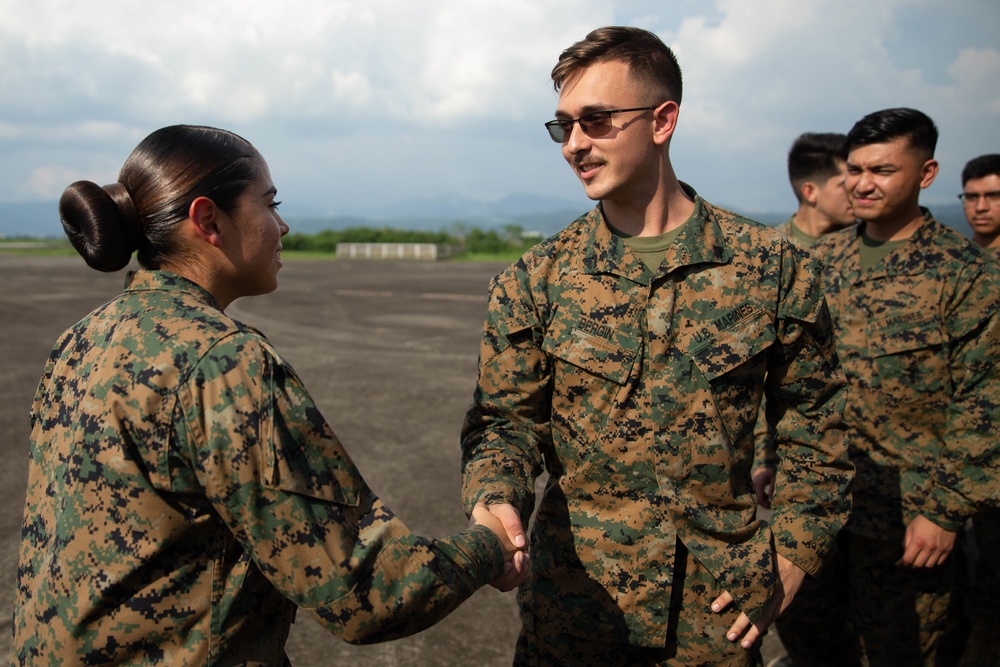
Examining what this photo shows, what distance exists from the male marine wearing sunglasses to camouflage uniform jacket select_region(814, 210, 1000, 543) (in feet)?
3.08

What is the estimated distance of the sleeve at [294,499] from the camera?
1.46m

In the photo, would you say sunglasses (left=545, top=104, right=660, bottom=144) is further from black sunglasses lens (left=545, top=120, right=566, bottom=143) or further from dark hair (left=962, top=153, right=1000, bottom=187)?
dark hair (left=962, top=153, right=1000, bottom=187)

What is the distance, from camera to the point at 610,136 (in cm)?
230

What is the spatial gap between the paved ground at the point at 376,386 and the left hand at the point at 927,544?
42.0 inches

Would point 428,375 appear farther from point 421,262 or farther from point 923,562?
point 421,262

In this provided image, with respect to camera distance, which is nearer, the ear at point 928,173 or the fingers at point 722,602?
the fingers at point 722,602

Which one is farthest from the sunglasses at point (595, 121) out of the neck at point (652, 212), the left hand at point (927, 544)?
the left hand at point (927, 544)

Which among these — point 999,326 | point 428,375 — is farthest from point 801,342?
point 428,375

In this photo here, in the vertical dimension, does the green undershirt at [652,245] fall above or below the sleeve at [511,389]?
above

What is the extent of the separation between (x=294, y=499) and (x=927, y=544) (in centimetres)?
248

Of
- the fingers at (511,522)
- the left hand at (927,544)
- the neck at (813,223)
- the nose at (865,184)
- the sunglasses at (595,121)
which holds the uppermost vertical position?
the sunglasses at (595,121)

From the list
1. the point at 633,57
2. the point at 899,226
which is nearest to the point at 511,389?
the point at 633,57

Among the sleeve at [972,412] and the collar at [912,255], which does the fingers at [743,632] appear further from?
the collar at [912,255]

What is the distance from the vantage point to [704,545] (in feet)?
7.36
